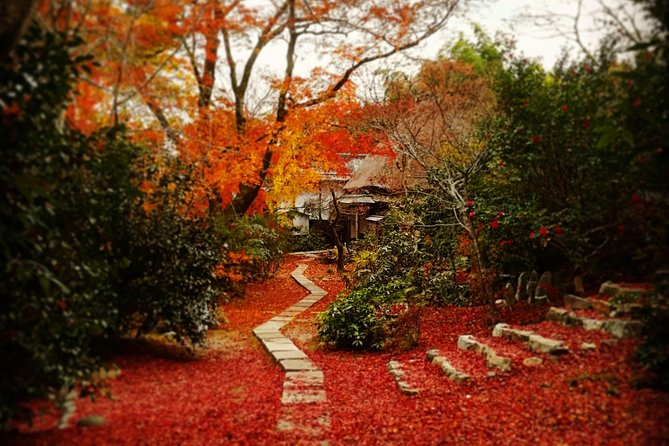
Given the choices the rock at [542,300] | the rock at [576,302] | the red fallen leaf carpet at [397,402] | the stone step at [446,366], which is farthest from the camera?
the rock at [542,300]

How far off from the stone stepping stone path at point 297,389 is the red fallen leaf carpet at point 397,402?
4.9 inches

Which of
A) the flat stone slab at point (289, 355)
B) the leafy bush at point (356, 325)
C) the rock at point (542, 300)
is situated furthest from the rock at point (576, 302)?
the flat stone slab at point (289, 355)

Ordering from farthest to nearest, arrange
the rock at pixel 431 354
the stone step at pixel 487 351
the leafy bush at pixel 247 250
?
the leafy bush at pixel 247 250 < the rock at pixel 431 354 < the stone step at pixel 487 351

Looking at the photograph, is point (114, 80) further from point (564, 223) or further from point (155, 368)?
point (564, 223)

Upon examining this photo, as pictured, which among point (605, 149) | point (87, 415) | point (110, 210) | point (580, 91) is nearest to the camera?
point (87, 415)

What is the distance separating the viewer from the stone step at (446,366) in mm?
6395

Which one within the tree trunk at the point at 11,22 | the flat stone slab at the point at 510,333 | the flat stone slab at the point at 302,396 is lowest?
the flat stone slab at the point at 302,396

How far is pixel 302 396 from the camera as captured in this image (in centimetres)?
631

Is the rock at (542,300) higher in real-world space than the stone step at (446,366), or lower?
higher

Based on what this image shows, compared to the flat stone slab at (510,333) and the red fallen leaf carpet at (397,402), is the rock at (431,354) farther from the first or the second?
the flat stone slab at (510,333)

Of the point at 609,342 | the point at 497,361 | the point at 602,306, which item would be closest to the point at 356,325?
the point at 497,361

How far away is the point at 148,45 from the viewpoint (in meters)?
5.79

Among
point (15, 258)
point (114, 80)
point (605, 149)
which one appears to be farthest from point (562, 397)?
point (114, 80)

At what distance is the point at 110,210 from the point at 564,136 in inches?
255
